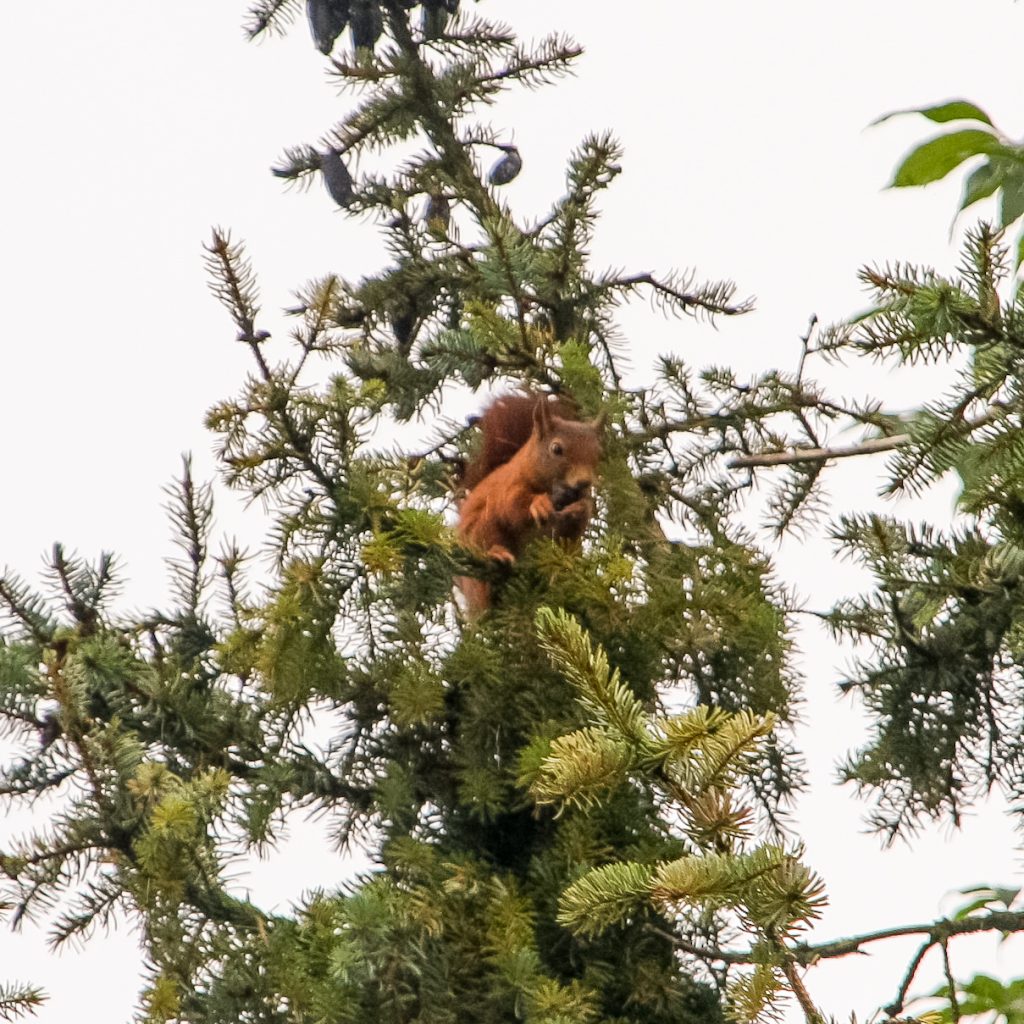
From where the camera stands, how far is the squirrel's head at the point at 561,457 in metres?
2.24

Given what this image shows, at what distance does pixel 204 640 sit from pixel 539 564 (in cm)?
42

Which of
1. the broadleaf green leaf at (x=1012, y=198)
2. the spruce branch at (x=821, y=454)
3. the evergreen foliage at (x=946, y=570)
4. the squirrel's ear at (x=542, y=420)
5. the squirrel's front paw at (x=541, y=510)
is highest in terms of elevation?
the squirrel's ear at (x=542, y=420)

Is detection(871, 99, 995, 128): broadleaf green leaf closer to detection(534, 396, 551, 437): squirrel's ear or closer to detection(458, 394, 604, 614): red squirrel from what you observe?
detection(458, 394, 604, 614): red squirrel

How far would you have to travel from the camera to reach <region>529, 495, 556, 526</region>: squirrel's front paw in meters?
2.18

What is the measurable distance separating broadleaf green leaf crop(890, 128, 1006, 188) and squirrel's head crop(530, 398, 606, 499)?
36.1 inches

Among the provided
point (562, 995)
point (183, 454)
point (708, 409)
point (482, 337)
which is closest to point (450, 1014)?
point (562, 995)

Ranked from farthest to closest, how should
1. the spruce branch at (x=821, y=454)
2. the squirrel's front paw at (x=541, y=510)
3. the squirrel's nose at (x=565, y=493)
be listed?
the squirrel's nose at (x=565, y=493), the squirrel's front paw at (x=541, y=510), the spruce branch at (x=821, y=454)

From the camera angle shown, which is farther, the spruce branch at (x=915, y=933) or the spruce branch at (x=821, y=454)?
the spruce branch at (x=821, y=454)

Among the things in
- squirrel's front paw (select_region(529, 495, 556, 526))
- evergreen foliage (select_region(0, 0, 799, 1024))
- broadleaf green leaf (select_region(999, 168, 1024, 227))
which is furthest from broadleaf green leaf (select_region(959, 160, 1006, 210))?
squirrel's front paw (select_region(529, 495, 556, 526))

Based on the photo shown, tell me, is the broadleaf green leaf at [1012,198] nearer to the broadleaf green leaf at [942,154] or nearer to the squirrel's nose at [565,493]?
the broadleaf green leaf at [942,154]

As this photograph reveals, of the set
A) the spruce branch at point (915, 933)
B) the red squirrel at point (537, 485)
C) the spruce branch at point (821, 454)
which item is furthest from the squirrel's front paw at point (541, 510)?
the spruce branch at point (915, 933)

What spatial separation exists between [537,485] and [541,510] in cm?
8

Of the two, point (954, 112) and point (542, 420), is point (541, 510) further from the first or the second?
point (954, 112)

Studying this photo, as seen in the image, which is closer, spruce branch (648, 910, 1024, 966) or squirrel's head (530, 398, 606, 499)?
spruce branch (648, 910, 1024, 966)
